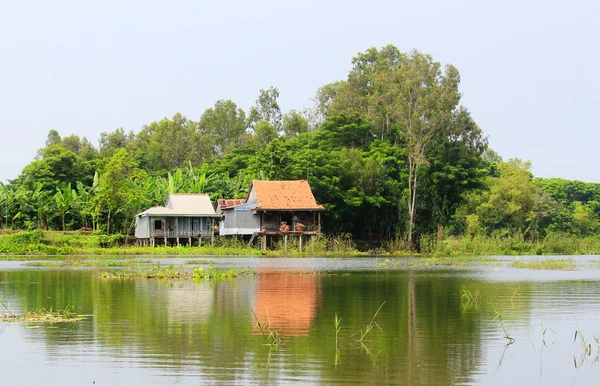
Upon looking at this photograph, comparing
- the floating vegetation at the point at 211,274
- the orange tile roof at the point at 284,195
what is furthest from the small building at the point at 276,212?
the floating vegetation at the point at 211,274

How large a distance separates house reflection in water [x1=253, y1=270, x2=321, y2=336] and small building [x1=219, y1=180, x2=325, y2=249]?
21806 mm

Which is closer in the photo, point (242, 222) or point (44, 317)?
point (44, 317)

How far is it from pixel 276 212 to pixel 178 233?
22.0ft

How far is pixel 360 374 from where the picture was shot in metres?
10.6

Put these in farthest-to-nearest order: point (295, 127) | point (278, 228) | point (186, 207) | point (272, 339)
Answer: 1. point (295, 127)
2. point (278, 228)
3. point (186, 207)
4. point (272, 339)

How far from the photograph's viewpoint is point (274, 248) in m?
54.4

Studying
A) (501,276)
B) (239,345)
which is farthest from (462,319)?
(501,276)

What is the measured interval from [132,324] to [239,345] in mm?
3353

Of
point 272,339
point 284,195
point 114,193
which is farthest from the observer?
point 114,193

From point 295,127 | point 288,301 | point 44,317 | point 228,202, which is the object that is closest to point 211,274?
point 288,301

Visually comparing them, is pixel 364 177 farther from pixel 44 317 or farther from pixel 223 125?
pixel 44 317

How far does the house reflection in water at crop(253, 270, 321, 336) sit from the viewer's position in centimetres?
1525

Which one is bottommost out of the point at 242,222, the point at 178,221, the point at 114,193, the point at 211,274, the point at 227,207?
the point at 211,274

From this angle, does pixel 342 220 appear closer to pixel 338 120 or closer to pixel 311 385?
pixel 338 120
